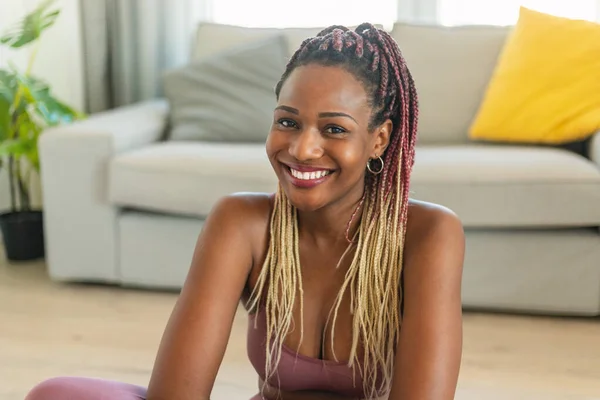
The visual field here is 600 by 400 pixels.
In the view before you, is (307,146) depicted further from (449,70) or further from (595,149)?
(449,70)

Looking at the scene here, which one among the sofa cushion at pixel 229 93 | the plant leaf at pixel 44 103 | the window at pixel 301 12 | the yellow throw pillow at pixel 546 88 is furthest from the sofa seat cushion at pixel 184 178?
the window at pixel 301 12

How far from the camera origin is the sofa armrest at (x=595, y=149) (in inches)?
93.1

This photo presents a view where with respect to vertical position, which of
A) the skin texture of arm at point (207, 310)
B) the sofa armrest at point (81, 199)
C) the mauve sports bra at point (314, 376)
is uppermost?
the skin texture of arm at point (207, 310)

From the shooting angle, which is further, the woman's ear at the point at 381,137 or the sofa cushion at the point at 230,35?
the sofa cushion at the point at 230,35

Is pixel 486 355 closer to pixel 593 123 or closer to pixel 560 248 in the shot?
pixel 560 248

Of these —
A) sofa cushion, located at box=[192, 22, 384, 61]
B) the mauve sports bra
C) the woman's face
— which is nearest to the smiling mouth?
the woman's face

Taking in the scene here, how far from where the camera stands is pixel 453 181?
224cm

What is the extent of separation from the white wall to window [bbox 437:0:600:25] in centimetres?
156

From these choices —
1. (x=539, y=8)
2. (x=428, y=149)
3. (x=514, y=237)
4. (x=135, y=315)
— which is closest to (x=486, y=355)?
(x=514, y=237)

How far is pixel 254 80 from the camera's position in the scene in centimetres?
286

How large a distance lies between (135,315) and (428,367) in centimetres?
147

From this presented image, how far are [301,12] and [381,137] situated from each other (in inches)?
86.9

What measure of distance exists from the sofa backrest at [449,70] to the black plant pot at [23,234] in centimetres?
145

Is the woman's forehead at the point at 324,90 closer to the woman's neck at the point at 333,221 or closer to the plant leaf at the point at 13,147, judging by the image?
the woman's neck at the point at 333,221
